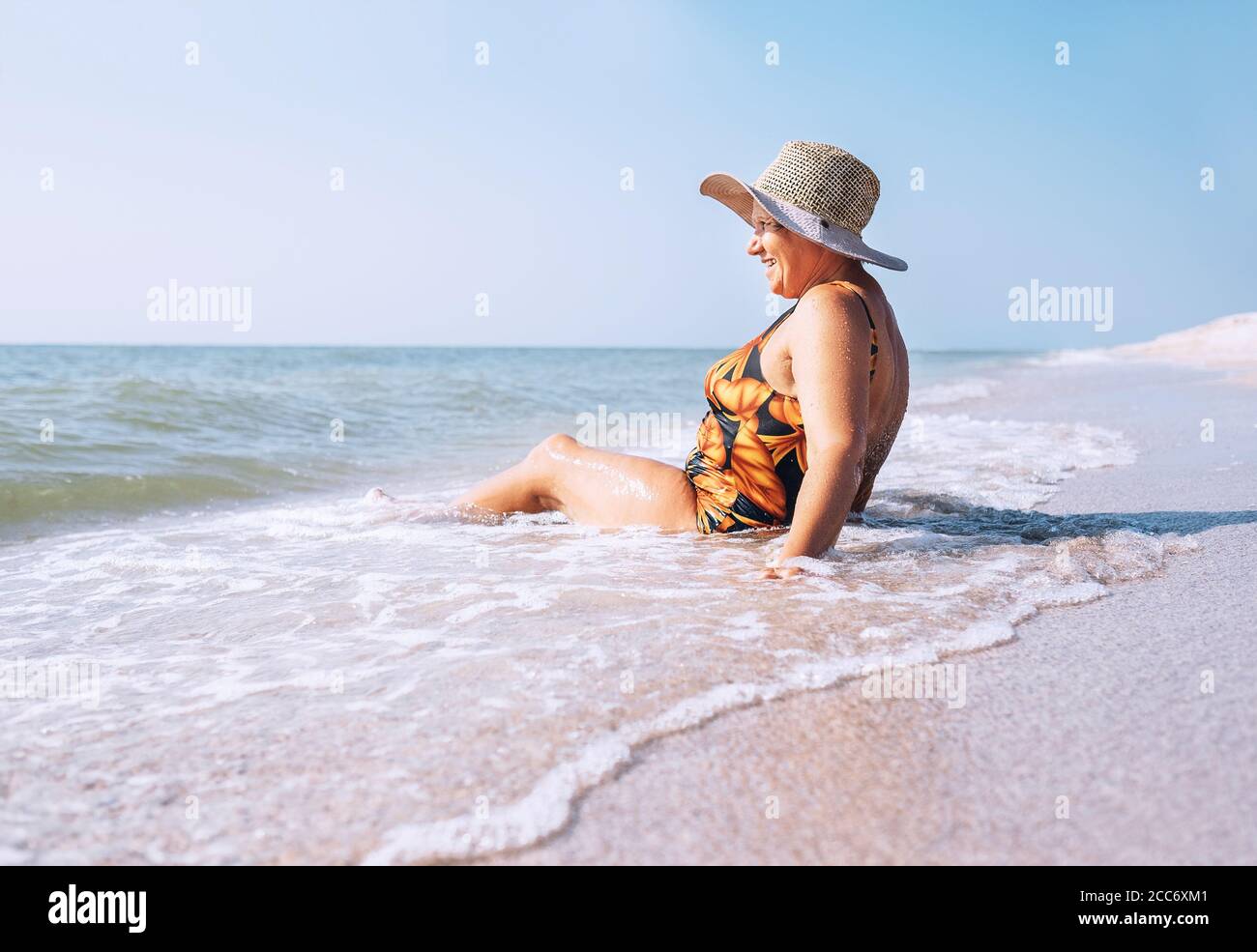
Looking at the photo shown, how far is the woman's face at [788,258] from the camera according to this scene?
3152 mm

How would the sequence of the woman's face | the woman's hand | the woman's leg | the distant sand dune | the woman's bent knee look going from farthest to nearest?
1. the distant sand dune
2. the woman's bent knee
3. the woman's leg
4. the woman's face
5. the woman's hand

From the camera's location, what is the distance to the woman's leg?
373 cm

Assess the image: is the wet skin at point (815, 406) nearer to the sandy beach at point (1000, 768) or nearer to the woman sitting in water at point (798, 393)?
the woman sitting in water at point (798, 393)

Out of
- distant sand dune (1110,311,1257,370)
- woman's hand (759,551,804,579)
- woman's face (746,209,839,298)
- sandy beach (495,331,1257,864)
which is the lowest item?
sandy beach (495,331,1257,864)

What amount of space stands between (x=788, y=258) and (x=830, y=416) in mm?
604

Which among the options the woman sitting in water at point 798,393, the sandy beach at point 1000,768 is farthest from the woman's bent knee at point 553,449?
the sandy beach at point 1000,768

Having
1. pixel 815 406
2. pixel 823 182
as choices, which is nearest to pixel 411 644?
pixel 815 406

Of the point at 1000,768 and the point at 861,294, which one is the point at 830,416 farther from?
the point at 1000,768

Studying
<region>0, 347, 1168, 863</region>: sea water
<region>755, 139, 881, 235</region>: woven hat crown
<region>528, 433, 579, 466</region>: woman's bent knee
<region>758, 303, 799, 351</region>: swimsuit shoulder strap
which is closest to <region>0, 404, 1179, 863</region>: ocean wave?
<region>0, 347, 1168, 863</region>: sea water

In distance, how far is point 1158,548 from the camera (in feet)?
10.6

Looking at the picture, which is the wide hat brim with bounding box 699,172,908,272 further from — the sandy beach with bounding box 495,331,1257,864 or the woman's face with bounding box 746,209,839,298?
the sandy beach with bounding box 495,331,1257,864

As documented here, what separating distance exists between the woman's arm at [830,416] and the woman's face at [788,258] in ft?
0.84
